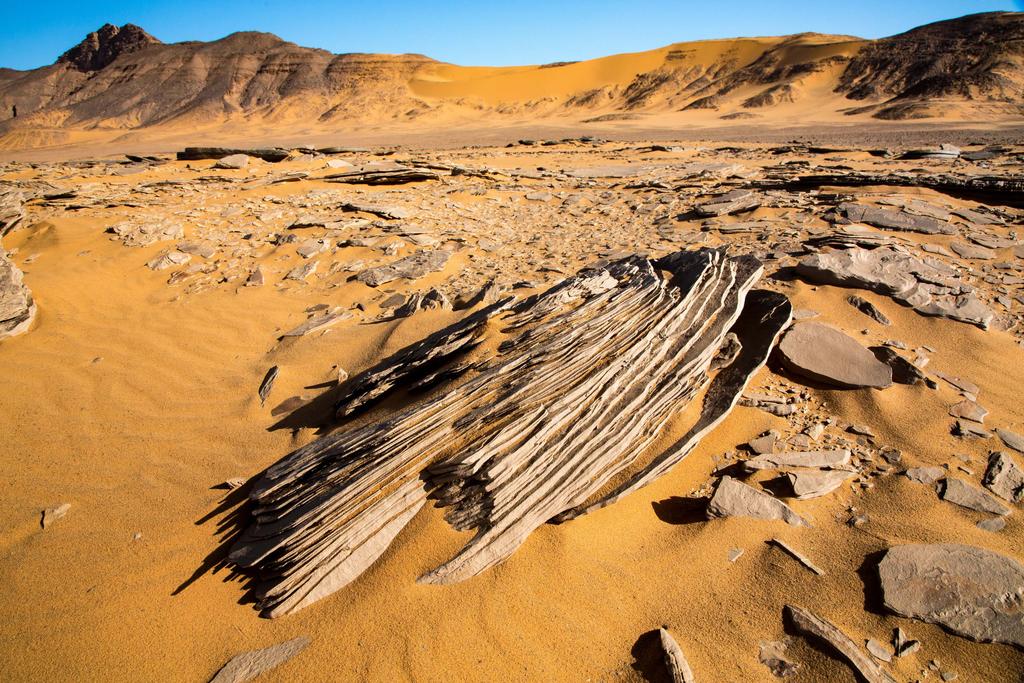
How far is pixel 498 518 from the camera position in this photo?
2096 millimetres

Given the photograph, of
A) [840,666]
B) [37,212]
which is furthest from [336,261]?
[840,666]

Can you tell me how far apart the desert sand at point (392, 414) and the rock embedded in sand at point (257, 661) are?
0.03m

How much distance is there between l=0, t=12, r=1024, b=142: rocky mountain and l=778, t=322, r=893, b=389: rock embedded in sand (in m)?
26.8

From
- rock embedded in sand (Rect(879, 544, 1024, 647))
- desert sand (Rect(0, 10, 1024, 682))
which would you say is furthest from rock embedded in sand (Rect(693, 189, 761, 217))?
rock embedded in sand (Rect(879, 544, 1024, 647))

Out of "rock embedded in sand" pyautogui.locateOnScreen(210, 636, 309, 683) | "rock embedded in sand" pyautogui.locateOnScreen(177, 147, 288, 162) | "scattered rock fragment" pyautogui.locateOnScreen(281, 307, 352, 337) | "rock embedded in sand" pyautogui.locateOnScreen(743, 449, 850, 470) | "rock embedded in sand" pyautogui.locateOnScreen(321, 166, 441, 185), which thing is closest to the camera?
"rock embedded in sand" pyautogui.locateOnScreen(210, 636, 309, 683)

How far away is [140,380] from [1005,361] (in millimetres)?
5634

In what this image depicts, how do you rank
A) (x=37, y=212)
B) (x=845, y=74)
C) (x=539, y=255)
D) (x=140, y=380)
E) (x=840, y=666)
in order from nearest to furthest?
(x=840, y=666) < (x=140, y=380) < (x=539, y=255) < (x=37, y=212) < (x=845, y=74)

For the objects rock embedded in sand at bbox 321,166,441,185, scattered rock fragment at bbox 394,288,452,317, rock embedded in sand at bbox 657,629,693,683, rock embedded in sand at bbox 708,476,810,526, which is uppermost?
rock embedded in sand at bbox 321,166,441,185

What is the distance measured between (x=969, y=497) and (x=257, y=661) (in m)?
2.84

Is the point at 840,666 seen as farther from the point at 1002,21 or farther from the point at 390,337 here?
the point at 1002,21

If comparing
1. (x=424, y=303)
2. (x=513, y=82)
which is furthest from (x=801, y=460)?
(x=513, y=82)

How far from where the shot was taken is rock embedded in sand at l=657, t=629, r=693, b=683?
1.63 metres

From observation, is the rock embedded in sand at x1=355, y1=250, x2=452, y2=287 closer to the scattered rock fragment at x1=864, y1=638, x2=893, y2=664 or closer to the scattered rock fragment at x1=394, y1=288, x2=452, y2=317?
the scattered rock fragment at x1=394, y1=288, x2=452, y2=317

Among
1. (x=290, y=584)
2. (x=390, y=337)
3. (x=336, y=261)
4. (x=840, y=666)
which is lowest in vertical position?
(x=840, y=666)
